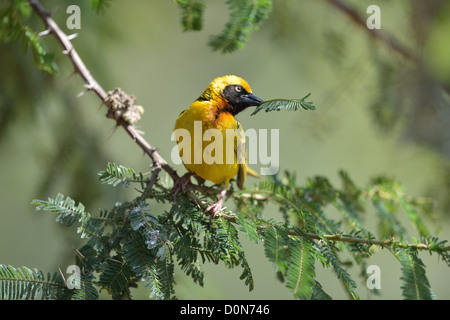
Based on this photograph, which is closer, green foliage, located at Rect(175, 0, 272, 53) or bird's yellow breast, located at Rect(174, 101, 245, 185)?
green foliage, located at Rect(175, 0, 272, 53)

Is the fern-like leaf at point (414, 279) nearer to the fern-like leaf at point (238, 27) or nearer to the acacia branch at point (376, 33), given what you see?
the fern-like leaf at point (238, 27)

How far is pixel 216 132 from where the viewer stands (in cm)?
194

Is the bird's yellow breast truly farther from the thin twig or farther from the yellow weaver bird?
the thin twig

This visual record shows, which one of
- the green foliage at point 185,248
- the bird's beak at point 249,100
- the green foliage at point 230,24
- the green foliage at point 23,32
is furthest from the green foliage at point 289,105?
the green foliage at point 23,32

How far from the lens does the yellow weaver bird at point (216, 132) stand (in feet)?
6.43

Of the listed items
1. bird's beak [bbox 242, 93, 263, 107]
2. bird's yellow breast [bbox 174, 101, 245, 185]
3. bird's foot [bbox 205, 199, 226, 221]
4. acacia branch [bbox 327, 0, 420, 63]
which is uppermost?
acacia branch [bbox 327, 0, 420, 63]

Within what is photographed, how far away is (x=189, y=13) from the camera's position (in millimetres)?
1705

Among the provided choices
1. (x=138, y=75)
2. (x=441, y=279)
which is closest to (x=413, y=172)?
(x=441, y=279)

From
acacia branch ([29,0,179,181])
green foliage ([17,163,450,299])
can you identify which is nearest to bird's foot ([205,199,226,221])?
green foliage ([17,163,450,299])

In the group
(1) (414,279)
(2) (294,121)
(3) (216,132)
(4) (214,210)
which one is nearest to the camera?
(1) (414,279)

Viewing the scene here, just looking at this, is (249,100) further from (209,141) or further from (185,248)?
(185,248)

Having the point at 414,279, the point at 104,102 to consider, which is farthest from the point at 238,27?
the point at 414,279

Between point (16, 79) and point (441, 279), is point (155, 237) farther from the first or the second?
point (441, 279)

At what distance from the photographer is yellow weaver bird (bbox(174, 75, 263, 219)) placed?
196cm
